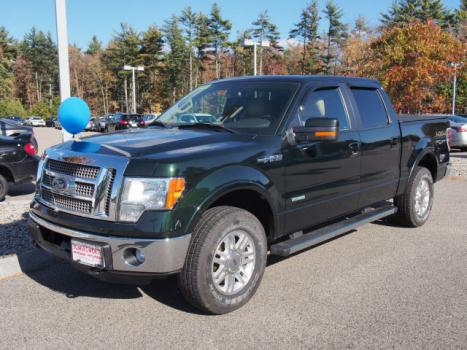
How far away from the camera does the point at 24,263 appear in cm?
464

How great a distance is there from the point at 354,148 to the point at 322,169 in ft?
2.06

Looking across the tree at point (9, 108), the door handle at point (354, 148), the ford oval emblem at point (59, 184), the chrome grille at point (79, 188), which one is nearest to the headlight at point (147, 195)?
the chrome grille at point (79, 188)

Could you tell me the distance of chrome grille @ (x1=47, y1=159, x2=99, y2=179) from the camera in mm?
3422

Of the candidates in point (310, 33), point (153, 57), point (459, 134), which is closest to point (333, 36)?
point (310, 33)

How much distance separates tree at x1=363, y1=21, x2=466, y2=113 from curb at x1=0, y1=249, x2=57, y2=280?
27614 mm

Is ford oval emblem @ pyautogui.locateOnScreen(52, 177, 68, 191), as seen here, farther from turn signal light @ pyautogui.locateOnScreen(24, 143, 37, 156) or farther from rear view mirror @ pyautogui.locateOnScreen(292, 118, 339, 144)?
turn signal light @ pyautogui.locateOnScreen(24, 143, 37, 156)

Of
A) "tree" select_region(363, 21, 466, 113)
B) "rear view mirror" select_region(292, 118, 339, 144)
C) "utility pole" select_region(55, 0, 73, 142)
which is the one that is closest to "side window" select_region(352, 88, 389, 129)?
"rear view mirror" select_region(292, 118, 339, 144)

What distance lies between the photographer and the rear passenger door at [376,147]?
201 inches

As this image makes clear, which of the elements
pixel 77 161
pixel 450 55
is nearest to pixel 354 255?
pixel 77 161

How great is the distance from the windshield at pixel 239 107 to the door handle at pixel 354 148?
0.90 meters

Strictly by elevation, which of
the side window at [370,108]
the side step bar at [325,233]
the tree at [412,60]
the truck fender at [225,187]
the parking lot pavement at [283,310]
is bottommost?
the parking lot pavement at [283,310]

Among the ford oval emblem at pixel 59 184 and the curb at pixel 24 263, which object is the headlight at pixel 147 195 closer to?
the ford oval emblem at pixel 59 184

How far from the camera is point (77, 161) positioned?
11.6 ft

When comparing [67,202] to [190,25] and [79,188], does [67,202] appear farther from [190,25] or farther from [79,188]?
[190,25]
